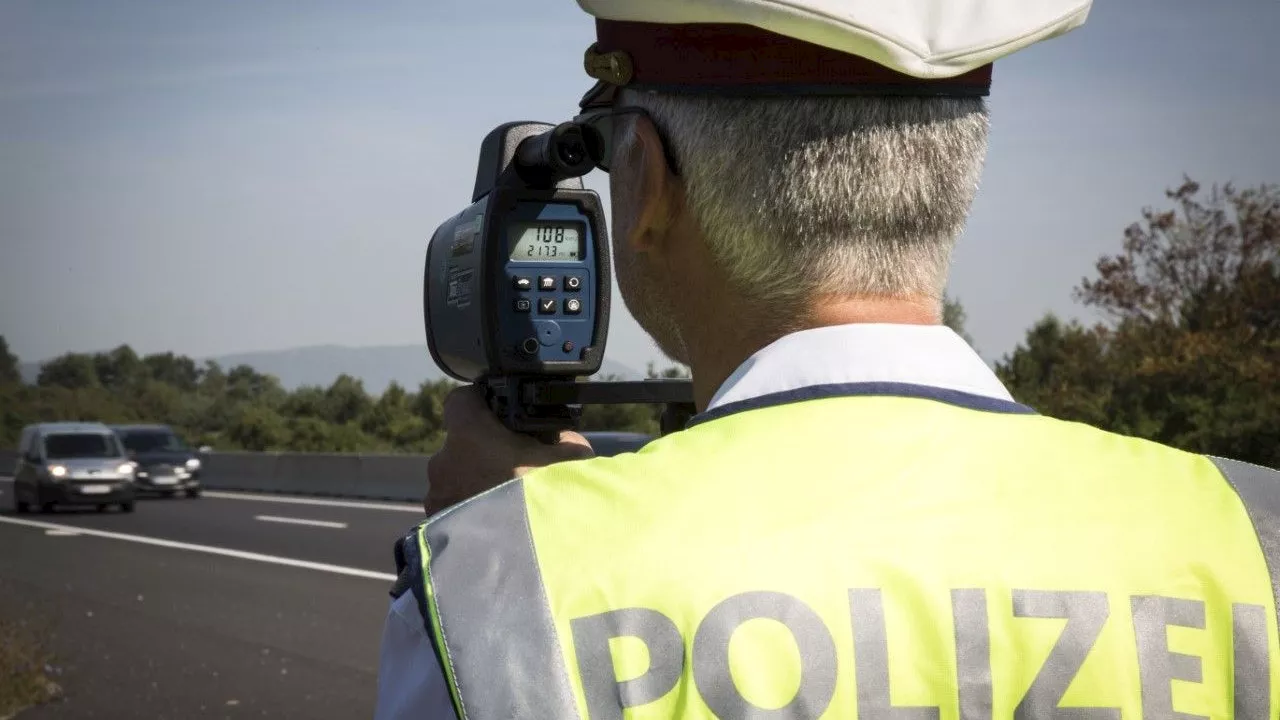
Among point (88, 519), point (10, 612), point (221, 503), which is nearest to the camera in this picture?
point (10, 612)

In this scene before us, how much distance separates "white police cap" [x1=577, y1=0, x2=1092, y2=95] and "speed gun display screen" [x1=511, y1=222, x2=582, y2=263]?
703 mm

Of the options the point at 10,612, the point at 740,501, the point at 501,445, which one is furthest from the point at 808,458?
the point at 10,612

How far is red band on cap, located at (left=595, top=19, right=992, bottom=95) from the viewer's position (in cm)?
155

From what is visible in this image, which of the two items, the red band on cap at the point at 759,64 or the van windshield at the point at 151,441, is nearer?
the red band on cap at the point at 759,64

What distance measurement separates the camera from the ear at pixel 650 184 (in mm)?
1645

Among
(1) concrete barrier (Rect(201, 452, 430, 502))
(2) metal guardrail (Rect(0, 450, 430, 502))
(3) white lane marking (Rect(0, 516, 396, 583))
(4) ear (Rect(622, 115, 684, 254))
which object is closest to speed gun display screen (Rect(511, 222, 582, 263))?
(4) ear (Rect(622, 115, 684, 254))

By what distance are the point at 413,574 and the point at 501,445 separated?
89cm

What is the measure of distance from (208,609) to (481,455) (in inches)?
471

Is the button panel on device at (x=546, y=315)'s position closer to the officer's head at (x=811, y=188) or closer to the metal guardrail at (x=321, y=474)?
the officer's head at (x=811, y=188)

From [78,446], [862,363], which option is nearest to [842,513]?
[862,363]

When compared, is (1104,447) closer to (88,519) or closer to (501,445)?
(501,445)

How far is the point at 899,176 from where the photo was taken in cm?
158

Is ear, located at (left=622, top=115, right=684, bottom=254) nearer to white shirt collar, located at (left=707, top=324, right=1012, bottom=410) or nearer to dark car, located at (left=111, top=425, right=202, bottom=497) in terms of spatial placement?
white shirt collar, located at (left=707, top=324, right=1012, bottom=410)

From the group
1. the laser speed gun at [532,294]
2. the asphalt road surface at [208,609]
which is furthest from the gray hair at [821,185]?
the asphalt road surface at [208,609]
